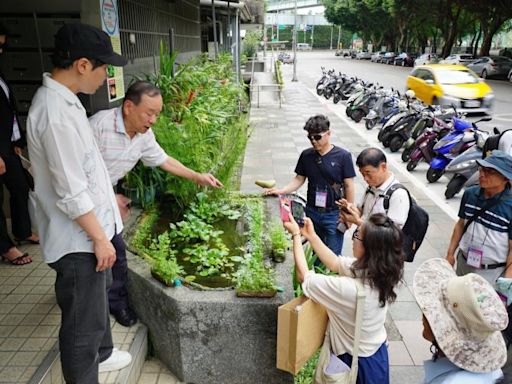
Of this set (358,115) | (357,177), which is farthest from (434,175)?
(358,115)

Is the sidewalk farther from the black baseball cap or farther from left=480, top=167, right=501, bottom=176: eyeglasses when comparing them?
the black baseball cap

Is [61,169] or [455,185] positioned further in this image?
[455,185]

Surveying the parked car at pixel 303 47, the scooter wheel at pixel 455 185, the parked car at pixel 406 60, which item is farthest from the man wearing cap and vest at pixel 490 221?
the parked car at pixel 303 47

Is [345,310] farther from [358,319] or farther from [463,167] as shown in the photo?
[463,167]

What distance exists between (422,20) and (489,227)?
1574 inches

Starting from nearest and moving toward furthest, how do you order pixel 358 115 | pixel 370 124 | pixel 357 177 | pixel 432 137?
pixel 357 177 → pixel 432 137 → pixel 370 124 → pixel 358 115

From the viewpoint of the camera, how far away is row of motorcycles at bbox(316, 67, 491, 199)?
6512 mm

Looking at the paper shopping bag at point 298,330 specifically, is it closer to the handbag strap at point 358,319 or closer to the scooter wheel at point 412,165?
the handbag strap at point 358,319

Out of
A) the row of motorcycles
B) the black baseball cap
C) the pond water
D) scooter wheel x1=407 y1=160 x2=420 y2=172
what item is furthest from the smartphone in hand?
scooter wheel x1=407 y1=160 x2=420 y2=172

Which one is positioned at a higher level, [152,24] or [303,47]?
A: [152,24]

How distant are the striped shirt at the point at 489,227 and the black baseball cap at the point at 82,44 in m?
2.41

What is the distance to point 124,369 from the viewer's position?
2.59 meters

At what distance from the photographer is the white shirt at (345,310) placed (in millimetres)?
2098

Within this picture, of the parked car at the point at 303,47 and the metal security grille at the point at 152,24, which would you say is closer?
the metal security grille at the point at 152,24
